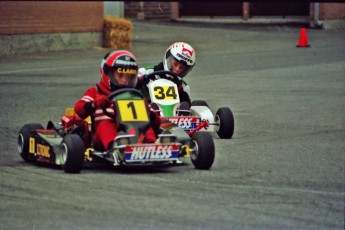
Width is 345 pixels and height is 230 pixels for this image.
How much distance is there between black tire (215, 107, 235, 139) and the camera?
11.3m

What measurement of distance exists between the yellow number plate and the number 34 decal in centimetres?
202

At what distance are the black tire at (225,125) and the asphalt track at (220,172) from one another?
0.32ft

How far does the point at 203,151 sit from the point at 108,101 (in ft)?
3.19

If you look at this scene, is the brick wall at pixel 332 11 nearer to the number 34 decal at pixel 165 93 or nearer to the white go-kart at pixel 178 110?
the white go-kart at pixel 178 110

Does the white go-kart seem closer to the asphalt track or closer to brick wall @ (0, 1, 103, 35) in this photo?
the asphalt track

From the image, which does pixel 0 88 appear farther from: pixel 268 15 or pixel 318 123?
pixel 268 15

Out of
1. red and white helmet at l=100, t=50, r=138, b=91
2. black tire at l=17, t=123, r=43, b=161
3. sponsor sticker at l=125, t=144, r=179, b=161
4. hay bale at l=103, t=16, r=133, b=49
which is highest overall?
red and white helmet at l=100, t=50, r=138, b=91

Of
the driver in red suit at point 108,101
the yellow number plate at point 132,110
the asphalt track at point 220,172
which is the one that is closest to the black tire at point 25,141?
the asphalt track at point 220,172

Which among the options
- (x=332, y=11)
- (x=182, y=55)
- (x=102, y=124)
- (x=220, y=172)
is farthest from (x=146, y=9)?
(x=220, y=172)

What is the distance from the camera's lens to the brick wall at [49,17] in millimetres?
24480

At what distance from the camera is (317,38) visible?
1224 inches

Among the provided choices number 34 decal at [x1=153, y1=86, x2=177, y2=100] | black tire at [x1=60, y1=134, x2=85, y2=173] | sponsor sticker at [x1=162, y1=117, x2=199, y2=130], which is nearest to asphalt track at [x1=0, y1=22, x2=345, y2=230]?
black tire at [x1=60, y1=134, x2=85, y2=173]

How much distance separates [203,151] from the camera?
29.0 ft

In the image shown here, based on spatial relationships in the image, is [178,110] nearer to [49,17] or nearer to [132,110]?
[132,110]
